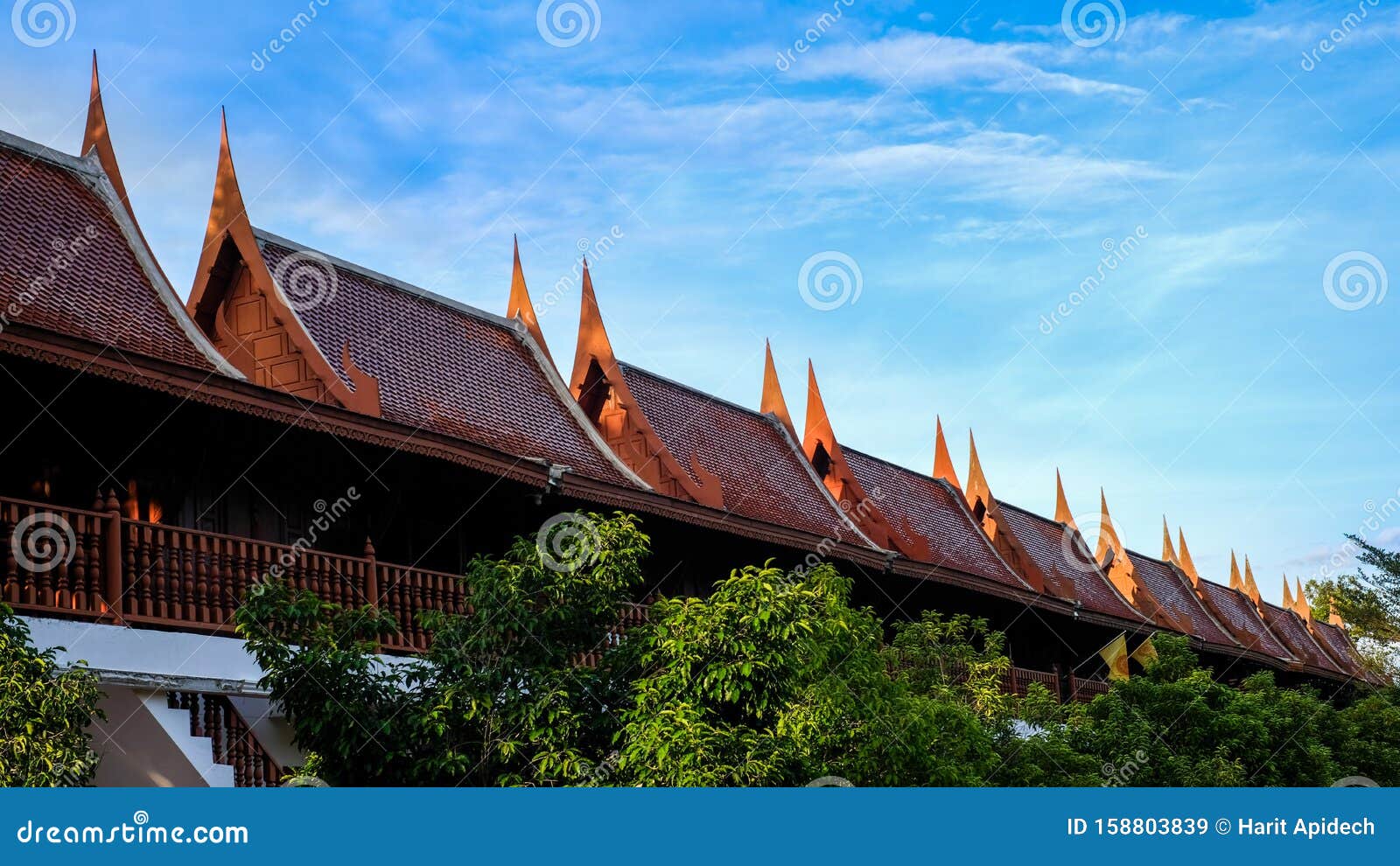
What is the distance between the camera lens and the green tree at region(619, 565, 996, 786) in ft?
29.7

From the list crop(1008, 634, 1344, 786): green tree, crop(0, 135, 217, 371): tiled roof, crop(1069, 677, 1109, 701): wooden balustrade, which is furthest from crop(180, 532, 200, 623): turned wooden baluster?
crop(1069, 677, 1109, 701): wooden balustrade

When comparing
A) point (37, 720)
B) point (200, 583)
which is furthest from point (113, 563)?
point (37, 720)

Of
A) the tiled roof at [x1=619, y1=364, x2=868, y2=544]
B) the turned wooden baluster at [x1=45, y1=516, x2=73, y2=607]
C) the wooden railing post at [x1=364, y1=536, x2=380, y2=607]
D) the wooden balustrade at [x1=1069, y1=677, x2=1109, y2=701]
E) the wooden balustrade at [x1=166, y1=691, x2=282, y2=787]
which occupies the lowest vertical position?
the wooden balustrade at [x1=166, y1=691, x2=282, y2=787]

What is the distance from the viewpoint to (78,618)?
934 centimetres

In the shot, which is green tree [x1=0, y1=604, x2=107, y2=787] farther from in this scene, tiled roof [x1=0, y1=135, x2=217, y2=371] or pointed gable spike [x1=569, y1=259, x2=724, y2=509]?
pointed gable spike [x1=569, y1=259, x2=724, y2=509]

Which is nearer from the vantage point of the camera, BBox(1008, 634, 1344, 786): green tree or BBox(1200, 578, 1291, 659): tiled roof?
BBox(1008, 634, 1344, 786): green tree

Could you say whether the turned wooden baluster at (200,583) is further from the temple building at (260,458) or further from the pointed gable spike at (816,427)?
the pointed gable spike at (816,427)

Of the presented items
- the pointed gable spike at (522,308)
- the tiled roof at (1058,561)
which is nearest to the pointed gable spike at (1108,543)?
the tiled roof at (1058,561)

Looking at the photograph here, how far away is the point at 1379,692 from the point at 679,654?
23.7 m

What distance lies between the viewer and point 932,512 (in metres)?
26.2

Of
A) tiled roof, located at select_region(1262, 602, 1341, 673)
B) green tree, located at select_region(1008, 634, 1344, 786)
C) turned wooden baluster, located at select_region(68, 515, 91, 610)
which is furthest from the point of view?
tiled roof, located at select_region(1262, 602, 1341, 673)

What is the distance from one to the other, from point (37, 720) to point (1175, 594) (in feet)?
106

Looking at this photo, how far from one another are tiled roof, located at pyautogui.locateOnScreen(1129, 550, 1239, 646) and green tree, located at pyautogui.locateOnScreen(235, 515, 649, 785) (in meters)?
25.3

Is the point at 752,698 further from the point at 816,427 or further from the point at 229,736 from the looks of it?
the point at 816,427
